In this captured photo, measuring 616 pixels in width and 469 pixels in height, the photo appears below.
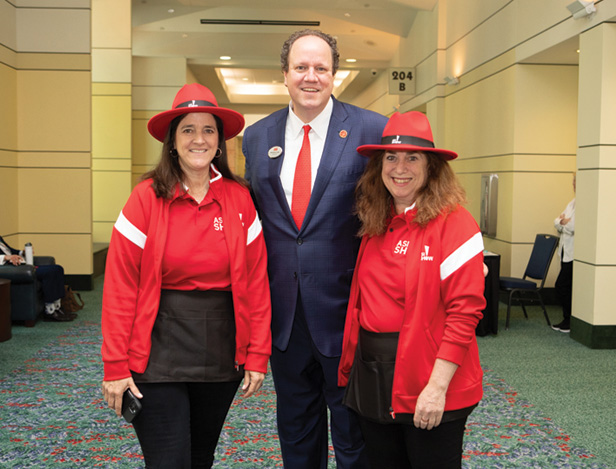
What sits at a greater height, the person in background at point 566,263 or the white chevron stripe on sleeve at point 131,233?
the white chevron stripe on sleeve at point 131,233

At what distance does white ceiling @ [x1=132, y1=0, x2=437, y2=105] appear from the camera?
1228 centimetres

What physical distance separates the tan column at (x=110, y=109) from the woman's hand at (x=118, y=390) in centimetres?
1057

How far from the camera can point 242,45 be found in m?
14.5

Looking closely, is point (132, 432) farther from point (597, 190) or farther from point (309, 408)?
point (597, 190)

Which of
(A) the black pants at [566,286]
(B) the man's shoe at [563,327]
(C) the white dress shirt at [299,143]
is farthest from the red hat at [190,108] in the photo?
(A) the black pants at [566,286]

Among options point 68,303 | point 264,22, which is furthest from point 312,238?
point 264,22

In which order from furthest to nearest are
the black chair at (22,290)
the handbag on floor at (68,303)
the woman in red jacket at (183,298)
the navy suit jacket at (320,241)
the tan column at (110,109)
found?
1. the tan column at (110,109)
2. the handbag on floor at (68,303)
3. the black chair at (22,290)
4. the navy suit jacket at (320,241)
5. the woman in red jacket at (183,298)

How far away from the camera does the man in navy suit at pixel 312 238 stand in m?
A: 2.43

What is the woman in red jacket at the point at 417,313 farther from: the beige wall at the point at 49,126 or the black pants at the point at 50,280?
the beige wall at the point at 49,126

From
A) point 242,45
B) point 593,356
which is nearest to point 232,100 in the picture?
point 242,45

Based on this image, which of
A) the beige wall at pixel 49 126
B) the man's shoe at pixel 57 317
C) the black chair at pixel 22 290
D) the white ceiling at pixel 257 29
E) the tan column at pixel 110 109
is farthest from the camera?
the white ceiling at pixel 257 29

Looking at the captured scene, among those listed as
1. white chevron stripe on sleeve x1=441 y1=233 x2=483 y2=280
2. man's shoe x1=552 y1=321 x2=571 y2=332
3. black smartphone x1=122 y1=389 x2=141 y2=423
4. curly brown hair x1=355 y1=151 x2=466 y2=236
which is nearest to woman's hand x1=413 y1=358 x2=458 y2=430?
white chevron stripe on sleeve x1=441 y1=233 x2=483 y2=280

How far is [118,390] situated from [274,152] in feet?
3.48

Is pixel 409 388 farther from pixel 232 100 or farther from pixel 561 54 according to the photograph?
pixel 232 100
